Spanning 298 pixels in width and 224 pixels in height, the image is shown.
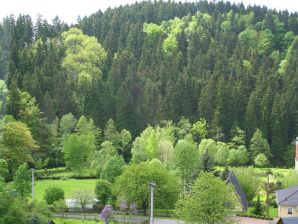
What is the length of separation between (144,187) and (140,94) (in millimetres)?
35807

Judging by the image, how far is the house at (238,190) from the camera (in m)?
36.6

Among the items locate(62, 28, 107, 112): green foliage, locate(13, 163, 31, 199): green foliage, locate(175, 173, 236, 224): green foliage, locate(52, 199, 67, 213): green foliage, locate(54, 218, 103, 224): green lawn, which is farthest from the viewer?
locate(62, 28, 107, 112): green foliage

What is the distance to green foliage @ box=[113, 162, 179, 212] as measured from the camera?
33.8 metres

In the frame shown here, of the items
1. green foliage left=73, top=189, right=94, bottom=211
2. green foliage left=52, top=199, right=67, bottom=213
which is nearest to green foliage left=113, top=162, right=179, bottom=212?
green foliage left=73, top=189, right=94, bottom=211

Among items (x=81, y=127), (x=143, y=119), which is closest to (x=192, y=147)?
(x=81, y=127)

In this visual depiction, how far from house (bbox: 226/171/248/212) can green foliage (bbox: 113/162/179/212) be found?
4683mm

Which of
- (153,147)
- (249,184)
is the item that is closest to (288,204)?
(249,184)

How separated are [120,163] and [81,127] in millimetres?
13113

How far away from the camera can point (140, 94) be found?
226 ft

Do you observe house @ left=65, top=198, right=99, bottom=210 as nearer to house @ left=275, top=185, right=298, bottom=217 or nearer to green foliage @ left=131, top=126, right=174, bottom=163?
house @ left=275, top=185, right=298, bottom=217

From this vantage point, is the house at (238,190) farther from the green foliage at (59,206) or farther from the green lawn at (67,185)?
the green foliage at (59,206)

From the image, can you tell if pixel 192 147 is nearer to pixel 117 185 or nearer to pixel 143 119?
pixel 117 185

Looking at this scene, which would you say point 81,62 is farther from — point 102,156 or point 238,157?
point 238,157

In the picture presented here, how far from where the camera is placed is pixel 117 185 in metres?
34.3
